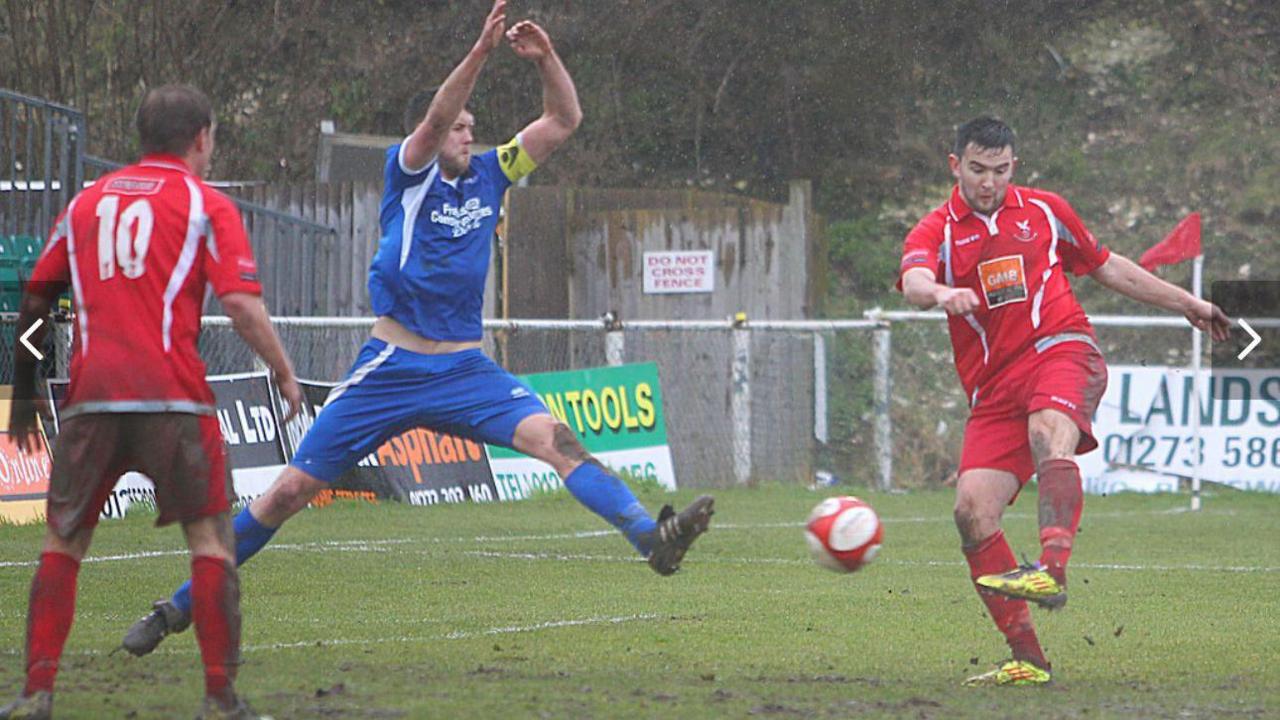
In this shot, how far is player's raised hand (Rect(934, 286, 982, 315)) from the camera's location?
6879 millimetres

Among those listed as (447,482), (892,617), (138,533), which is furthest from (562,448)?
(447,482)

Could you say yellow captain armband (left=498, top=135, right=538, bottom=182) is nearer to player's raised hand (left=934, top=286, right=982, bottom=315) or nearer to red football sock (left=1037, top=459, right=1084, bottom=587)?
player's raised hand (left=934, top=286, right=982, bottom=315)

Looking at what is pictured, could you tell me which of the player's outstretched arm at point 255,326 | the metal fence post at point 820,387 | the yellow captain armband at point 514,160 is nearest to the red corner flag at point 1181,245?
the metal fence post at point 820,387

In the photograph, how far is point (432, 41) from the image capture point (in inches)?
1027

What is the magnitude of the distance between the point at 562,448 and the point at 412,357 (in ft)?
2.38

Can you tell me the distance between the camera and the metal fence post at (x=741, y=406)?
20.8 meters

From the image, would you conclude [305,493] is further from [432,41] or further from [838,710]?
[432,41]

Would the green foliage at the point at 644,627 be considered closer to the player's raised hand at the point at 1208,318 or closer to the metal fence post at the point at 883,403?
the player's raised hand at the point at 1208,318

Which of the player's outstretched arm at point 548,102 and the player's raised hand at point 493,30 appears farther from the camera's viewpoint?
the player's outstretched arm at point 548,102

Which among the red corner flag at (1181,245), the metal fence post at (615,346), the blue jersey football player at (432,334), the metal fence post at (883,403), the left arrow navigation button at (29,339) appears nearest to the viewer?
the left arrow navigation button at (29,339)

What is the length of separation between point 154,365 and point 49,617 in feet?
2.83

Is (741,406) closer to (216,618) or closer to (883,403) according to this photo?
(883,403)

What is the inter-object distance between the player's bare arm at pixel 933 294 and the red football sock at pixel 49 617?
308 cm

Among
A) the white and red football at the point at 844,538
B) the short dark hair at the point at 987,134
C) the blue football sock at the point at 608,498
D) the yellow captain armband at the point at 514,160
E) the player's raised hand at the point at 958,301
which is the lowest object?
the white and red football at the point at 844,538
